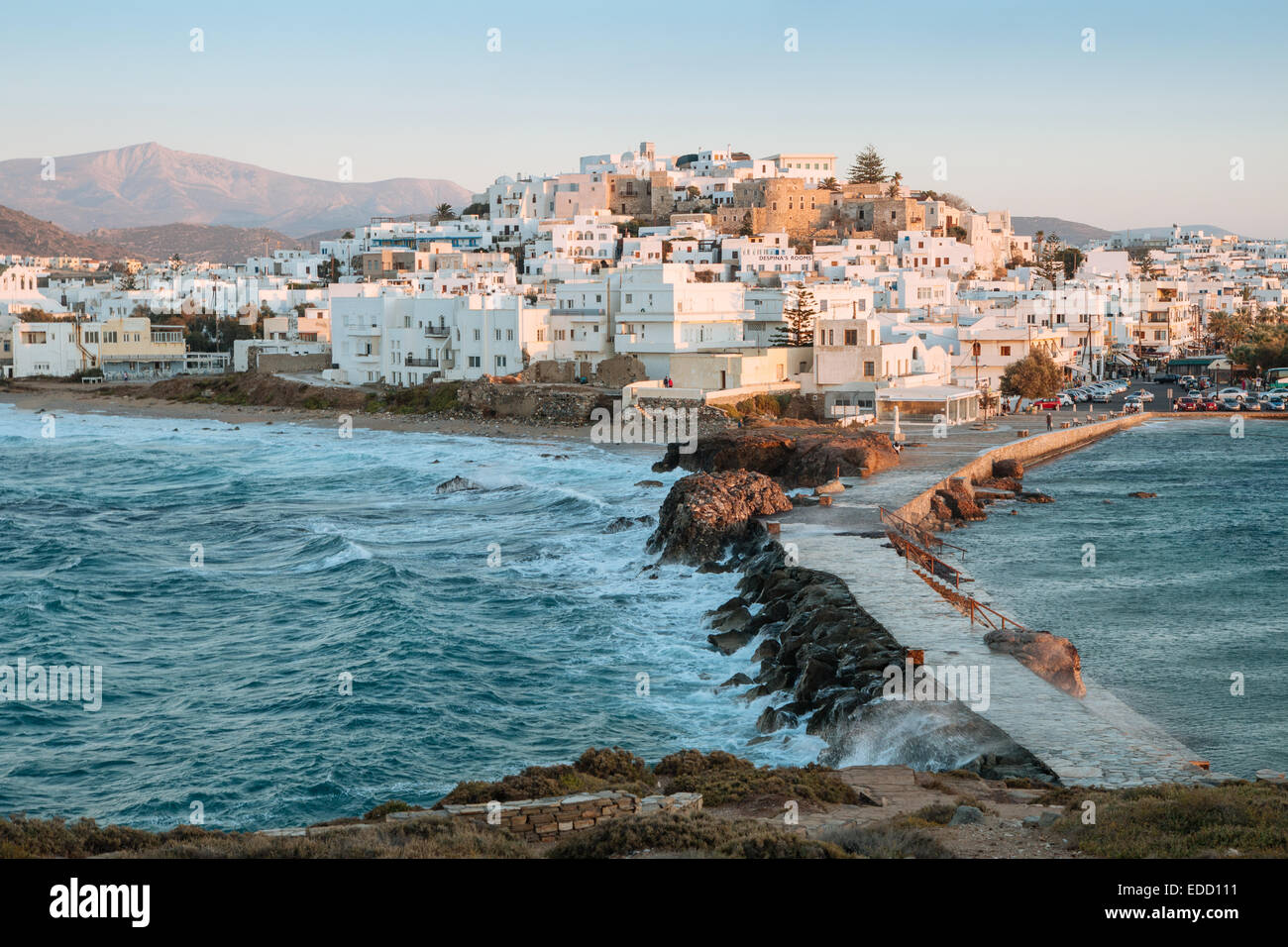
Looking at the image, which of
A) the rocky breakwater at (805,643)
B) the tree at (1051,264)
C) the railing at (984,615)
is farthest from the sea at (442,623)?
the tree at (1051,264)

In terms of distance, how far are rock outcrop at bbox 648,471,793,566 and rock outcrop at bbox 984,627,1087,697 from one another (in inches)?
380

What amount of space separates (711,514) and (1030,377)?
34.7 m

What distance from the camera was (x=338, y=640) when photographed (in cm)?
2159

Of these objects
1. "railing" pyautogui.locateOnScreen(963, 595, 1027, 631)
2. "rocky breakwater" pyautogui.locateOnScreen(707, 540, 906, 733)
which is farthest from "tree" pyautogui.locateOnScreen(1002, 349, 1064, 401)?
"railing" pyautogui.locateOnScreen(963, 595, 1027, 631)

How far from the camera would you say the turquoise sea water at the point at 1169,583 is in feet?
54.3

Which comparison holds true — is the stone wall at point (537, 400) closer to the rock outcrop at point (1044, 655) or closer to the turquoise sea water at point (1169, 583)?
A: the turquoise sea water at point (1169, 583)

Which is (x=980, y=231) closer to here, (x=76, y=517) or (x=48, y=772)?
(x=76, y=517)

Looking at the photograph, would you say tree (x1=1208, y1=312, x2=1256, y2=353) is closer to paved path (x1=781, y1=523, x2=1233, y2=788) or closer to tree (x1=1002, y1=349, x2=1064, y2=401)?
tree (x1=1002, y1=349, x2=1064, y2=401)

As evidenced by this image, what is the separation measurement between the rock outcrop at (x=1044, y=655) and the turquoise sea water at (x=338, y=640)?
324 cm

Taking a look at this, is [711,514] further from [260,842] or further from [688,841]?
[260,842]

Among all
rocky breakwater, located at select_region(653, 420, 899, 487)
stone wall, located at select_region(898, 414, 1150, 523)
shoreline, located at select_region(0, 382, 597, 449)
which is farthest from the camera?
shoreline, located at select_region(0, 382, 597, 449)

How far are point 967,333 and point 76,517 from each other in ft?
131

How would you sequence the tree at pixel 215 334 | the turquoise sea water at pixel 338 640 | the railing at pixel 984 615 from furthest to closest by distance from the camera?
the tree at pixel 215 334 → the railing at pixel 984 615 → the turquoise sea water at pixel 338 640

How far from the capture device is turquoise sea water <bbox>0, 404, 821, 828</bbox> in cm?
1550
